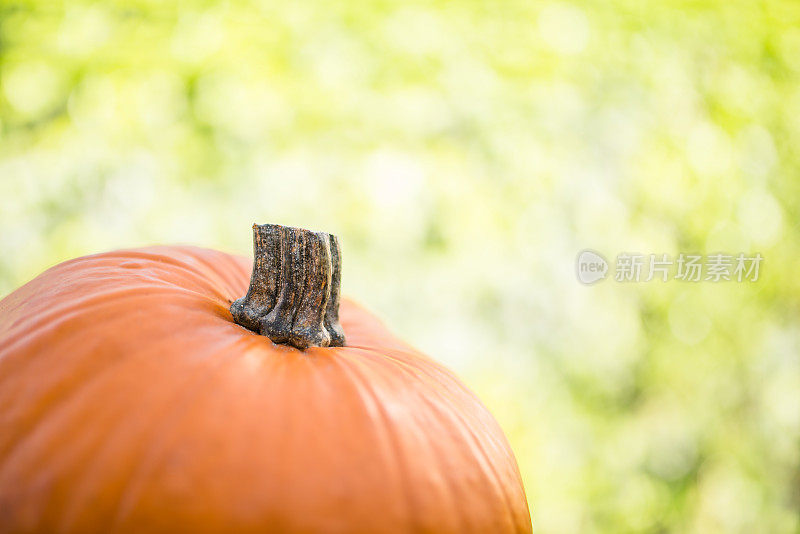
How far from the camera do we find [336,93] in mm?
1390

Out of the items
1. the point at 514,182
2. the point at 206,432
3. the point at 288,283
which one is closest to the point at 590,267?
the point at 514,182

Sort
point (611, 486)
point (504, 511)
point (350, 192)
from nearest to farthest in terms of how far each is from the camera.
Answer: point (504, 511) → point (350, 192) → point (611, 486)

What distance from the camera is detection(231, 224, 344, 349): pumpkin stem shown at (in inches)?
22.5

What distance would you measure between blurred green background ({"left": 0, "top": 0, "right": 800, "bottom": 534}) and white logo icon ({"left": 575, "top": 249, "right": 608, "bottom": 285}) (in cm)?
2

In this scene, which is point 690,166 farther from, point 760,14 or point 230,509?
point 230,509

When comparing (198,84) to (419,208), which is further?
(419,208)

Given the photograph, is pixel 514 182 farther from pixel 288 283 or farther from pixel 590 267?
pixel 288 283

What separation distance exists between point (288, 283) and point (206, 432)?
187 mm

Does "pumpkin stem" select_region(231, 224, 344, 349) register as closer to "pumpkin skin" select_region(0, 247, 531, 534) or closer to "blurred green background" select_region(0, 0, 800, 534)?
"pumpkin skin" select_region(0, 247, 531, 534)

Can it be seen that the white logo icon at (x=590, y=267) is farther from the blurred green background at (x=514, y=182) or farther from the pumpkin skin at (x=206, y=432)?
the pumpkin skin at (x=206, y=432)

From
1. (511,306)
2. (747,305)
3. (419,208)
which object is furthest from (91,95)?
(747,305)

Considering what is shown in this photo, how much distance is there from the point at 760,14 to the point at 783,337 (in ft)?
2.93

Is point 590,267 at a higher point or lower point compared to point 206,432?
higher

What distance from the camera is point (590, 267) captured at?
5.04 ft
